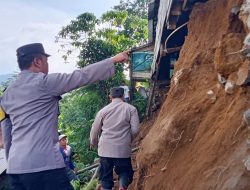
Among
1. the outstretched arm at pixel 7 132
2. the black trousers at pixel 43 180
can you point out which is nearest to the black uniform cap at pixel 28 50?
the outstretched arm at pixel 7 132

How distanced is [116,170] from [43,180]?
10.8ft

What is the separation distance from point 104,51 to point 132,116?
354 inches

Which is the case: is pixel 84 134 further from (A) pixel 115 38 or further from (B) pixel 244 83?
(B) pixel 244 83

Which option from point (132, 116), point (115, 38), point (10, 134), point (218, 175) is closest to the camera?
point (10, 134)

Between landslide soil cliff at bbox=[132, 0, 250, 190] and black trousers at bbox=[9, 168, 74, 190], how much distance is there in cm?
143

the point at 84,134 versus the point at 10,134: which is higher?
the point at 10,134

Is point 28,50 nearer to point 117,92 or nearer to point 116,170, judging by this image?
point 117,92

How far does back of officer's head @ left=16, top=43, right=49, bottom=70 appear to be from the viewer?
2.99 meters

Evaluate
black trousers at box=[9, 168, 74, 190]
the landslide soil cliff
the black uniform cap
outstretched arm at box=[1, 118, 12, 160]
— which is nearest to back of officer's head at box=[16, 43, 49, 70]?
the black uniform cap

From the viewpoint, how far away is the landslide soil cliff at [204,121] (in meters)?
3.49

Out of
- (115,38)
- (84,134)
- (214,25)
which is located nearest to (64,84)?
(214,25)

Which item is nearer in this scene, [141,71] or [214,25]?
[214,25]

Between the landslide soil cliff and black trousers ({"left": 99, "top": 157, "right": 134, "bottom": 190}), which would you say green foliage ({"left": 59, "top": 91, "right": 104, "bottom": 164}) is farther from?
the landslide soil cliff

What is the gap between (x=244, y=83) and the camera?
3607mm
